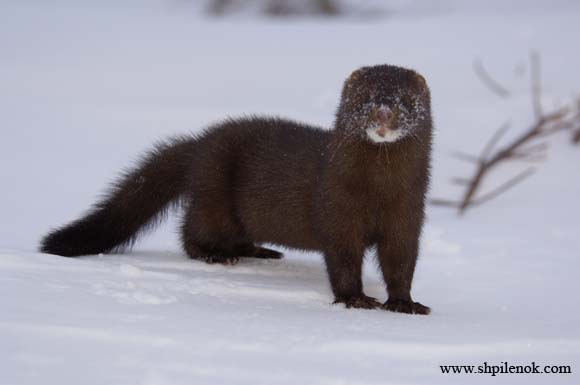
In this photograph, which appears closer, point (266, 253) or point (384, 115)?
point (384, 115)

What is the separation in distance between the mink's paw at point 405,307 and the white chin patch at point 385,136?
881 mm

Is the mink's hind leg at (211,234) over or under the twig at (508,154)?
under

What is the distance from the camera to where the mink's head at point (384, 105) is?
4.31 m

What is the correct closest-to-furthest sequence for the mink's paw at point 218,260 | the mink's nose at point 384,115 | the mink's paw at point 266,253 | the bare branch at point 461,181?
the mink's nose at point 384,115
the mink's paw at point 218,260
the mink's paw at point 266,253
the bare branch at point 461,181

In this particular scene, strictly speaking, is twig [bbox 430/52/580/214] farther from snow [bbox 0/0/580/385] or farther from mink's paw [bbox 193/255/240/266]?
mink's paw [bbox 193/255/240/266]

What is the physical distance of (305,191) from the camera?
4988 mm

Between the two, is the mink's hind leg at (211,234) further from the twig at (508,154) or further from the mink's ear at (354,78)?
the twig at (508,154)

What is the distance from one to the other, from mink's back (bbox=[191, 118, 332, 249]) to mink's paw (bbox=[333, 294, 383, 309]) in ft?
1.56

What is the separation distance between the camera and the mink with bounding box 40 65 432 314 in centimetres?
450

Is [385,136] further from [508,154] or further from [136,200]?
[508,154]

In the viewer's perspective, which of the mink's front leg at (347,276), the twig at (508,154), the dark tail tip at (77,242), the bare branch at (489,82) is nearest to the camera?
the mink's front leg at (347,276)

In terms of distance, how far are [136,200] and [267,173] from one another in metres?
0.88

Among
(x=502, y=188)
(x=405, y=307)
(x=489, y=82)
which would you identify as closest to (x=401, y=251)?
(x=405, y=307)

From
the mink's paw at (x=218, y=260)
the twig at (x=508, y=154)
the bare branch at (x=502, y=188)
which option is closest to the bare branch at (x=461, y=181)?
the twig at (x=508, y=154)
